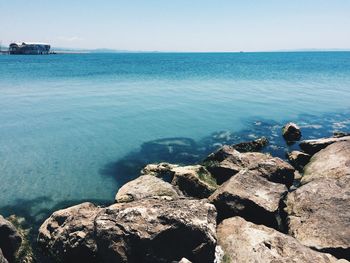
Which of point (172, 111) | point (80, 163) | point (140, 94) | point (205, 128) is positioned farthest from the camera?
point (140, 94)

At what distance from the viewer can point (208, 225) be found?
11.9 metres

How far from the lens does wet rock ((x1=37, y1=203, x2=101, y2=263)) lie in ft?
43.2

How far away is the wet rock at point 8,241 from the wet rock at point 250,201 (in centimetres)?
918

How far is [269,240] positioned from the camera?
12234 millimetres

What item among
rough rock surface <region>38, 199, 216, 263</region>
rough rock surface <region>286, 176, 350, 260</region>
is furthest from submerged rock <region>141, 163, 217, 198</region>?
rough rock surface <region>38, 199, 216, 263</region>

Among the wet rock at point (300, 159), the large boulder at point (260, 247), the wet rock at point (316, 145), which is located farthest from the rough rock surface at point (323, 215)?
the wet rock at point (316, 145)

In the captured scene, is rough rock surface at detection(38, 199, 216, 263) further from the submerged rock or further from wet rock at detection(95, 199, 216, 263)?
the submerged rock

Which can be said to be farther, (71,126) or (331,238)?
(71,126)

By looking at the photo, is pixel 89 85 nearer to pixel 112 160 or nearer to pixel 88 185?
pixel 112 160

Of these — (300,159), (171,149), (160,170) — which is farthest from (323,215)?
(171,149)

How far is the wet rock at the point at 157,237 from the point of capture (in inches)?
452

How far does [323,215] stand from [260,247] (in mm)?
4060

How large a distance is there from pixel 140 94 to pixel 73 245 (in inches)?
1747

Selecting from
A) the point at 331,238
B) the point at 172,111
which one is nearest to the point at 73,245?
the point at 331,238
